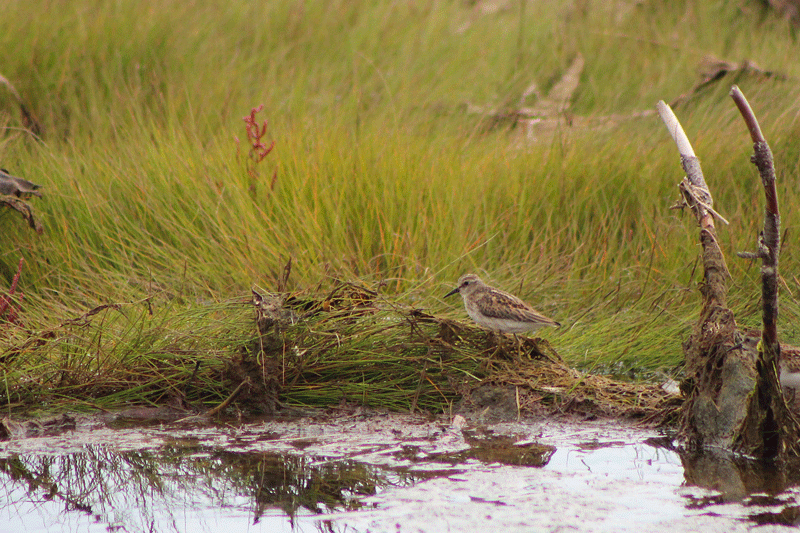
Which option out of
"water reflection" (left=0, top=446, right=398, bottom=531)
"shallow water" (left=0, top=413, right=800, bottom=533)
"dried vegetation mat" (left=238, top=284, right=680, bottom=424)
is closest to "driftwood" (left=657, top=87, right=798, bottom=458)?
"shallow water" (left=0, top=413, right=800, bottom=533)

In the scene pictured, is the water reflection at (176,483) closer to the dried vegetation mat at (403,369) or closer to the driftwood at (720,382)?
the dried vegetation mat at (403,369)

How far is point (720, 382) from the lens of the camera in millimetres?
4418

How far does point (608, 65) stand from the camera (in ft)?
35.1

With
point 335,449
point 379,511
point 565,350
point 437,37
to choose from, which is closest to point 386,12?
point 437,37

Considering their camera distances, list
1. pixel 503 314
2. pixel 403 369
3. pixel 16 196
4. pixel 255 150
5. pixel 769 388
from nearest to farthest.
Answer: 1. pixel 769 388
2. pixel 503 314
3. pixel 403 369
4. pixel 16 196
5. pixel 255 150

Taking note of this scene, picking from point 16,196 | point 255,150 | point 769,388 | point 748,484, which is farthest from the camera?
point 255,150

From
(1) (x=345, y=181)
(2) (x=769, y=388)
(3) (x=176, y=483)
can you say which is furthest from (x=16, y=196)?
(2) (x=769, y=388)

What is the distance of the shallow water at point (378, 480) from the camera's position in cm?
347

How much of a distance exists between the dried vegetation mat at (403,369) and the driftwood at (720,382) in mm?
469

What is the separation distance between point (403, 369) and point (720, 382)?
1.71 metres

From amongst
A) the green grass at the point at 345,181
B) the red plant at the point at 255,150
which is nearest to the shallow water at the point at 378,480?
Result: the green grass at the point at 345,181

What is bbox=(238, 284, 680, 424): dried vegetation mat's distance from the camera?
5.00m

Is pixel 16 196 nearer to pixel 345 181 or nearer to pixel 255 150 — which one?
pixel 255 150

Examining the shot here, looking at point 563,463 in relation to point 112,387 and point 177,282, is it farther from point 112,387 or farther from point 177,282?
point 177,282
